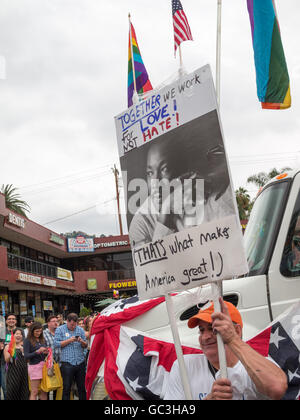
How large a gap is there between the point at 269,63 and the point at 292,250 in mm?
2030

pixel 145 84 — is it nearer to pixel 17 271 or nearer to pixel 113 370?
pixel 113 370

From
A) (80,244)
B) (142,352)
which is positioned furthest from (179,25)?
(80,244)

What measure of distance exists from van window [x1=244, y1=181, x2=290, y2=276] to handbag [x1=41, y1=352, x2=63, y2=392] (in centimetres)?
567

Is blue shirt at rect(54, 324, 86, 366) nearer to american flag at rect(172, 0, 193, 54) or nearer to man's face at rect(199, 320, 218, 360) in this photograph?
american flag at rect(172, 0, 193, 54)

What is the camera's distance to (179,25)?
693 cm

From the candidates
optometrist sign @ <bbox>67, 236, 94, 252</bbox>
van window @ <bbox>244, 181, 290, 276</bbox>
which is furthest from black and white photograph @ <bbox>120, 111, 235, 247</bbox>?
optometrist sign @ <bbox>67, 236, 94, 252</bbox>

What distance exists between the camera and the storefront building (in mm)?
30953

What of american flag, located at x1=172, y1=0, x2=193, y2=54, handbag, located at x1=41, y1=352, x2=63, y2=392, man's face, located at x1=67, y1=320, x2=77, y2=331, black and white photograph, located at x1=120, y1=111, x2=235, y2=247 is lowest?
handbag, located at x1=41, y1=352, x2=63, y2=392

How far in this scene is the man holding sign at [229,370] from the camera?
8.77ft

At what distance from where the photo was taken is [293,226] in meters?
4.02

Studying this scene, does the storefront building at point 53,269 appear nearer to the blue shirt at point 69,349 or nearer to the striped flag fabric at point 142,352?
the blue shirt at point 69,349

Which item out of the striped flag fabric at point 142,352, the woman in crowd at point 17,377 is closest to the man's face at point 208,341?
the striped flag fabric at point 142,352

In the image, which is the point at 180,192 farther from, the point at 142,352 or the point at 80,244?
the point at 80,244

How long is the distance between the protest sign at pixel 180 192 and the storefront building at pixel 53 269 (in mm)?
21812
